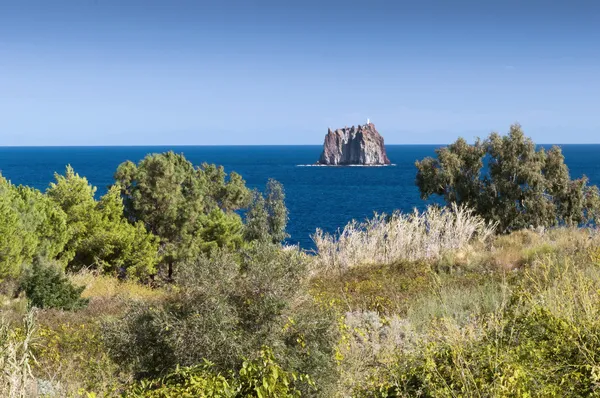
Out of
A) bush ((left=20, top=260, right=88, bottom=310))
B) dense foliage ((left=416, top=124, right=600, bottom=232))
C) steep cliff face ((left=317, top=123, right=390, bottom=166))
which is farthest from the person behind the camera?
steep cliff face ((left=317, top=123, right=390, bottom=166))

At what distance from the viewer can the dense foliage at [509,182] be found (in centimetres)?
2278

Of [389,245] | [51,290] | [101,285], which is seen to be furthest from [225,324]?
[101,285]

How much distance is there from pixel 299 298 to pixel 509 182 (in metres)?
19.1

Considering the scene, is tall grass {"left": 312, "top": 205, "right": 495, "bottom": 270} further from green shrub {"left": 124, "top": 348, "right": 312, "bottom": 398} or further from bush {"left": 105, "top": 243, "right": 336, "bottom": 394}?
green shrub {"left": 124, "top": 348, "right": 312, "bottom": 398}

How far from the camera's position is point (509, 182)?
901 inches

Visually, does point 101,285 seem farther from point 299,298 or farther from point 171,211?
point 299,298

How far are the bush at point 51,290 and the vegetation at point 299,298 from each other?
→ 0.04m

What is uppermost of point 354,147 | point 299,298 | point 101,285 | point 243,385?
point 354,147

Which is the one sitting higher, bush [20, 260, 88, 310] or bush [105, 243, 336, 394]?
bush [105, 243, 336, 394]

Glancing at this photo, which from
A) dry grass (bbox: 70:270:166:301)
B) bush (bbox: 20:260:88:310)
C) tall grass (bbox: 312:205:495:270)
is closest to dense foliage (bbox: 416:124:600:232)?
tall grass (bbox: 312:205:495:270)

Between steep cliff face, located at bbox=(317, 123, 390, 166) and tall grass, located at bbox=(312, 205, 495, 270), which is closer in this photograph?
tall grass, located at bbox=(312, 205, 495, 270)

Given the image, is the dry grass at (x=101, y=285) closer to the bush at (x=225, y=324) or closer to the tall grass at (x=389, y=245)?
the tall grass at (x=389, y=245)

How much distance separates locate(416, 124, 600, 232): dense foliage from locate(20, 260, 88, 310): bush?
1561 cm

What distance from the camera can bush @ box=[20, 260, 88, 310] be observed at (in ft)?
37.2
